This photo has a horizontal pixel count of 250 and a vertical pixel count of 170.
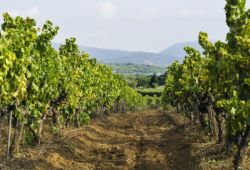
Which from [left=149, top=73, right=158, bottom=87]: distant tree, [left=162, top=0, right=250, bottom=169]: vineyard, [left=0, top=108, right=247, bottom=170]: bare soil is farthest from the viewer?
[left=149, top=73, right=158, bottom=87]: distant tree

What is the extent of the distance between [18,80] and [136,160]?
11592 mm

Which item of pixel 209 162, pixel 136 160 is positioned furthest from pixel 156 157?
pixel 209 162

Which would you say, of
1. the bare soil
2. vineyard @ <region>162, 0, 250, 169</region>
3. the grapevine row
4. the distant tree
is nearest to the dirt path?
the bare soil

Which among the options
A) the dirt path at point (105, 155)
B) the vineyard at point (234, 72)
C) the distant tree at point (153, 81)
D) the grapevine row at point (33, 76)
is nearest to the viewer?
the vineyard at point (234, 72)

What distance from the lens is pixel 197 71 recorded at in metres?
32.0

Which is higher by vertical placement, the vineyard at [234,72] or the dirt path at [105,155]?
the vineyard at [234,72]

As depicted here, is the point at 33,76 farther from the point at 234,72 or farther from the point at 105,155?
the point at 105,155

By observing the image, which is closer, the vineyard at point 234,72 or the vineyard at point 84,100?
the vineyard at point 234,72

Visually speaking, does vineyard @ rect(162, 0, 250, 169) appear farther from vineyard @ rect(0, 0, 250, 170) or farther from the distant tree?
the distant tree

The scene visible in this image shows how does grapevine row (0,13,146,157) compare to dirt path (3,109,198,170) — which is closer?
grapevine row (0,13,146,157)

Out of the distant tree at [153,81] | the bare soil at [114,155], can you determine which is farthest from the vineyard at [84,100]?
the distant tree at [153,81]

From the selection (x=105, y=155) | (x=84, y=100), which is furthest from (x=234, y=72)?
(x=84, y=100)

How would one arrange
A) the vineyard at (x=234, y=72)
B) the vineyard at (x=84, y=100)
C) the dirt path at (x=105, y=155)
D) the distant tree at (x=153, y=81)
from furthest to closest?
the distant tree at (x=153, y=81) < the dirt path at (x=105, y=155) < the vineyard at (x=84, y=100) < the vineyard at (x=234, y=72)

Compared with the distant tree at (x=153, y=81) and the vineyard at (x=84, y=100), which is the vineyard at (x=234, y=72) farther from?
the distant tree at (x=153, y=81)
